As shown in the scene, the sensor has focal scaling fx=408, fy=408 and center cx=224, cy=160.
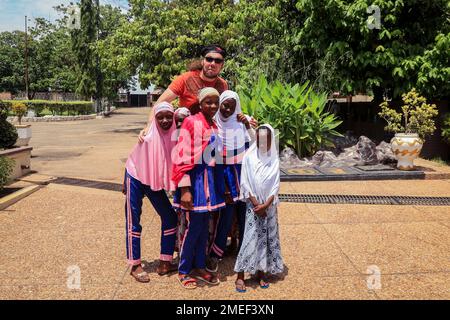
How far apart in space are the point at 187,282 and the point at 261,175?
106 centimetres

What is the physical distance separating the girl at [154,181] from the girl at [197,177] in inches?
6.4

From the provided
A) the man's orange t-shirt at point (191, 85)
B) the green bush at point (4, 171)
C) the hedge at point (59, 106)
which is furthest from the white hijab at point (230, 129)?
the hedge at point (59, 106)

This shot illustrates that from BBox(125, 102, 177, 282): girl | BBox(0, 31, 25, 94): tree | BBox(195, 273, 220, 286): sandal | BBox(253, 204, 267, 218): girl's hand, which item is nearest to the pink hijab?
BBox(125, 102, 177, 282): girl

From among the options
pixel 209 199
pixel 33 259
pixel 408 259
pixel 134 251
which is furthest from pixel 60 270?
pixel 408 259

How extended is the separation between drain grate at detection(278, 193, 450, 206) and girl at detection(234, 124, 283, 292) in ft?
9.24

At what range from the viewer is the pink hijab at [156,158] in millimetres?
3310

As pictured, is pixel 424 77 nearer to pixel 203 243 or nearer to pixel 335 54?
pixel 335 54

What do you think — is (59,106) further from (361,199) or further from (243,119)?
(243,119)

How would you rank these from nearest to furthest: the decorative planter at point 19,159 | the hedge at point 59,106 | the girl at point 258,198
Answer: the girl at point 258,198 < the decorative planter at point 19,159 < the hedge at point 59,106

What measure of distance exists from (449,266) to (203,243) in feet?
7.33

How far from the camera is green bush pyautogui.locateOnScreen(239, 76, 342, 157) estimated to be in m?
8.56

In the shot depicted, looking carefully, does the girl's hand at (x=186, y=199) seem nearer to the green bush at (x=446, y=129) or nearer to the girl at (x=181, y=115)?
the girl at (x=181, y=115)

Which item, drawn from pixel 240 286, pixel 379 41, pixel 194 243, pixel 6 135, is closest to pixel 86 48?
pixel 6 135

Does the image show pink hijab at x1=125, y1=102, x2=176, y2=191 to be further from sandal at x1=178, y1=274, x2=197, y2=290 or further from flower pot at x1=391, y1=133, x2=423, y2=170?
flower pot at x1=391, y1=133, x2=423, y2=170
